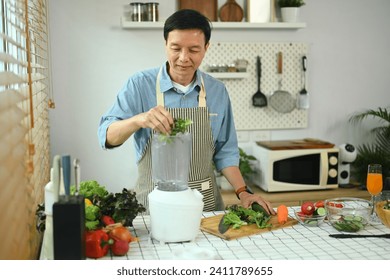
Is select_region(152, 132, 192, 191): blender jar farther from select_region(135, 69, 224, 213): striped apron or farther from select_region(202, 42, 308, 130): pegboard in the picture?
select_region(202, 42, 308, 130): pegboard

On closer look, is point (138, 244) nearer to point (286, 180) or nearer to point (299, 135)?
point (286, 180)

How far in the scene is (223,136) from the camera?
2.11 metres

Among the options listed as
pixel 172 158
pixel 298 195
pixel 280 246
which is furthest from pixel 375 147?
pixel 280 246

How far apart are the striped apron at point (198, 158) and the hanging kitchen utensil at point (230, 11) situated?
1.16 metres

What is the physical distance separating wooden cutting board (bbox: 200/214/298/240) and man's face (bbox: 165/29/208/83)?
55 cm

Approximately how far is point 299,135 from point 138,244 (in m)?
2.15

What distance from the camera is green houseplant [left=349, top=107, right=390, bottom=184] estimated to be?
316 cm

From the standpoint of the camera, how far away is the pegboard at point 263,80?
125 inches

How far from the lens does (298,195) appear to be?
2.94 metres

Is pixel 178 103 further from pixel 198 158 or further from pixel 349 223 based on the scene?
pixel 349 223

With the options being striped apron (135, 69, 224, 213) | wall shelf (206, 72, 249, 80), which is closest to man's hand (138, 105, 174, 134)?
striped apron (135, 69, 224, 213)

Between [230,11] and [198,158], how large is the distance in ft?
4.41
